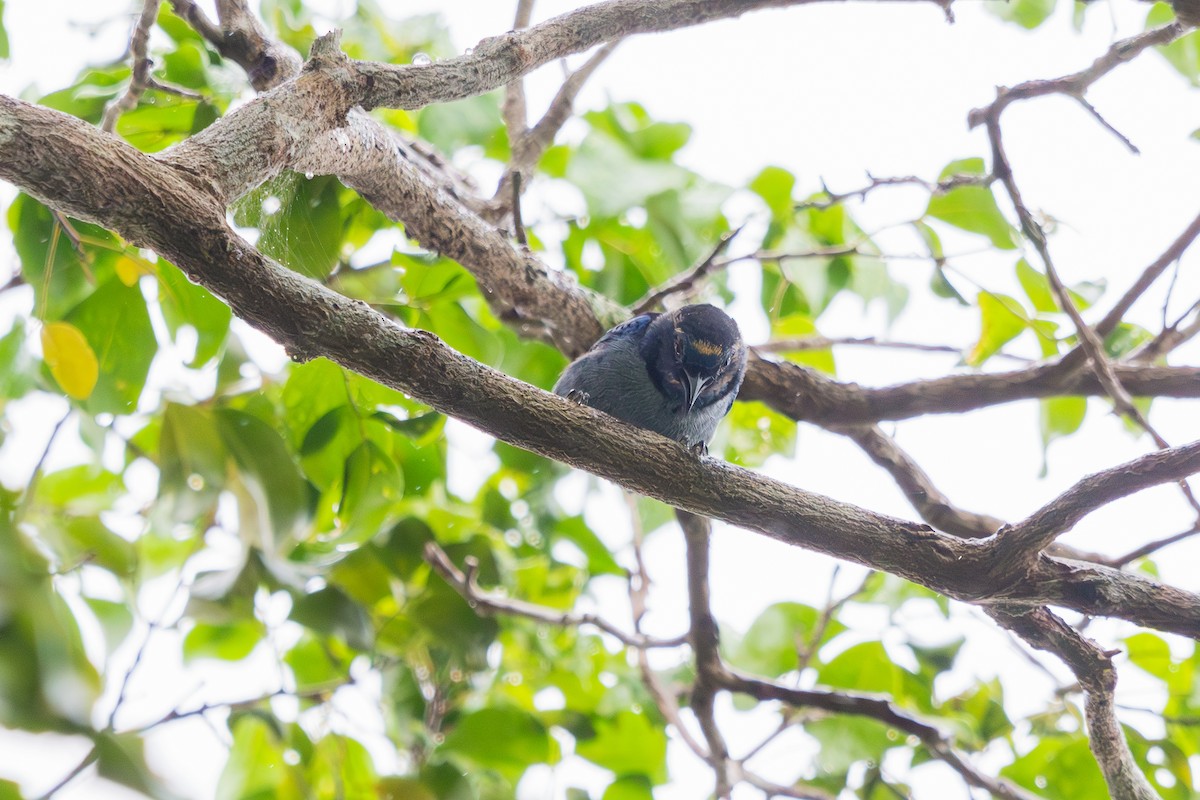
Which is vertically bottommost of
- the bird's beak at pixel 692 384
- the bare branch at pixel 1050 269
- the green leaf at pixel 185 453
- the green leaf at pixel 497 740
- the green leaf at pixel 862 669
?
the green leaf at pixel 497 740

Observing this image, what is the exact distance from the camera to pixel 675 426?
2781 mm

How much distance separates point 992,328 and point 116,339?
2774 mm

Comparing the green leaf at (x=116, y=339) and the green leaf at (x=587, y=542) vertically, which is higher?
the green leaf at (x=587, y=542)

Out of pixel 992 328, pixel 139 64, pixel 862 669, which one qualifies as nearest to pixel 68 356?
pixel 139 64

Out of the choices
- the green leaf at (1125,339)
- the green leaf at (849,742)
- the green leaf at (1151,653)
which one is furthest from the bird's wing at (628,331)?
the green leaf at (1151,653)

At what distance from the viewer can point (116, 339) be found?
2.75 m

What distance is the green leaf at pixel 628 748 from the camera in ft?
11.9

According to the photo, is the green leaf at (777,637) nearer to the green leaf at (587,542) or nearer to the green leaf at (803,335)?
the green leaf at (587,542)

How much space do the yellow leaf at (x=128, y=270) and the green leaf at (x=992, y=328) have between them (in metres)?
2.60

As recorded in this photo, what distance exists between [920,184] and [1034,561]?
136 centimetres

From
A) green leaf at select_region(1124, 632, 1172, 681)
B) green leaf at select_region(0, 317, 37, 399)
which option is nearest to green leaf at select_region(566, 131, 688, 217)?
green leaf at select_region(0, 317, 37, 399)

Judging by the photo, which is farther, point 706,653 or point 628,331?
point 706,653

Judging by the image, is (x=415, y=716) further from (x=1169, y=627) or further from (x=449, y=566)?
(x=1169, y=627)

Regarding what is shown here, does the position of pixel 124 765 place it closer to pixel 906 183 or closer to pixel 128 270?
pixel 128 270
